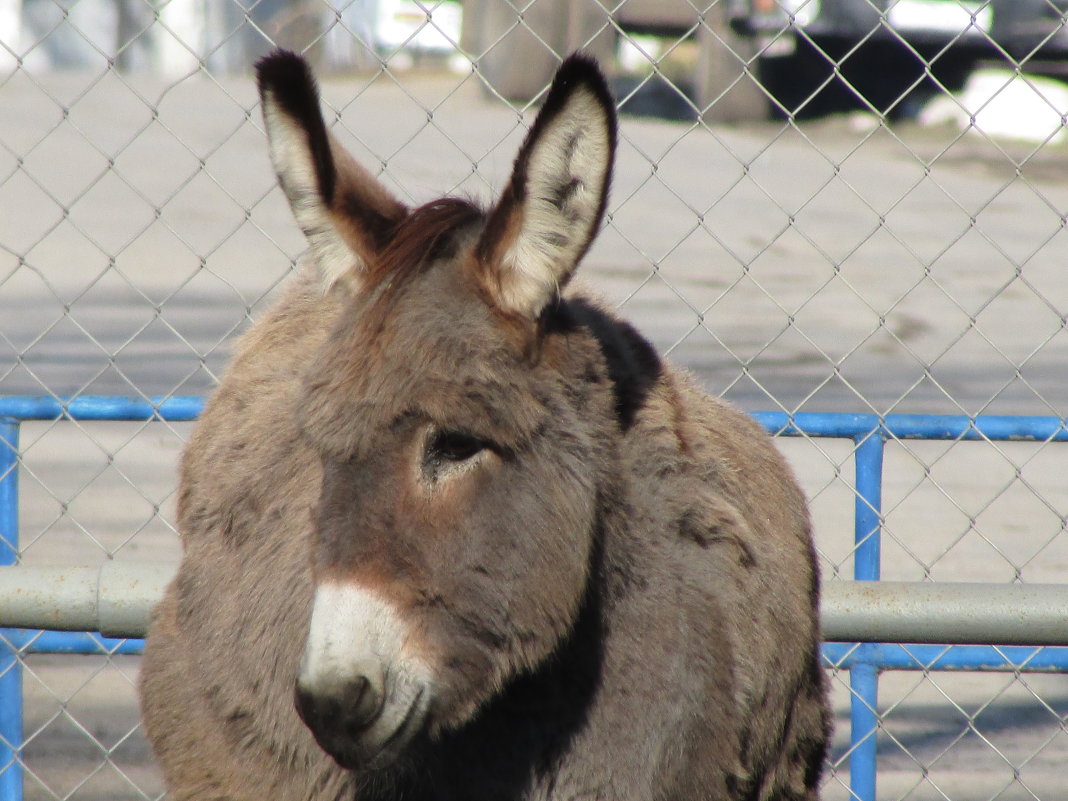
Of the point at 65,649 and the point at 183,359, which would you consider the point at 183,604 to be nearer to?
the point at 65,649

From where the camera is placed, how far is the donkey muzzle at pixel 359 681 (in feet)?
6.23

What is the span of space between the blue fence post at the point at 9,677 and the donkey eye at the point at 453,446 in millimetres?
1847

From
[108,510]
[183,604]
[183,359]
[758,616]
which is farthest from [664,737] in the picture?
[183,359]

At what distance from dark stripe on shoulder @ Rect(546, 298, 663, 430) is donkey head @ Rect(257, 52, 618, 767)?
8 centimetres

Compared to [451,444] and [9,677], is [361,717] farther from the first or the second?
[9,677]

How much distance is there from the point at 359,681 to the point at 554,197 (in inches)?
35.2

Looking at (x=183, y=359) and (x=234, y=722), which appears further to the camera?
(x=183, y=359)

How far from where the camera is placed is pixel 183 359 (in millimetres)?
8383

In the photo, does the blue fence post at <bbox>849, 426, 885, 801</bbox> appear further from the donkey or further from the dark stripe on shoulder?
the dark stripe on shoulder

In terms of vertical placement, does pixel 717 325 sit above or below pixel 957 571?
below

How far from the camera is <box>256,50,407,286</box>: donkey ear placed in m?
2.14

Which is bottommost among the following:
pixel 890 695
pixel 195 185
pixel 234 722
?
pixel 195 185

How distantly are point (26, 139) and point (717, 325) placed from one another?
10632 millimetres

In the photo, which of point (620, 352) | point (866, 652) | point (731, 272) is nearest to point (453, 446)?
point (620, 352)
